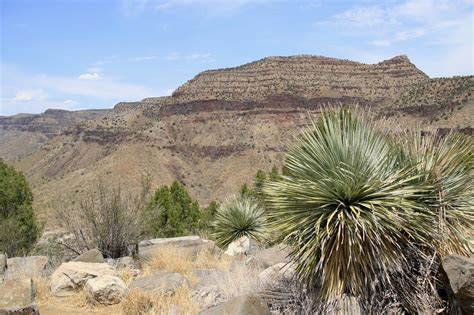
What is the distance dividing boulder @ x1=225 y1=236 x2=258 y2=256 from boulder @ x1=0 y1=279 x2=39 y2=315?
6.82 m

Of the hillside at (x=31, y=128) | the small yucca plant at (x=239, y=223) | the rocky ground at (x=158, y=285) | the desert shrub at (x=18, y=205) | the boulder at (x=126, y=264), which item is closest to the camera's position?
the rocky ground at (x=158, y=285)

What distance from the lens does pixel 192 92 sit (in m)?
106

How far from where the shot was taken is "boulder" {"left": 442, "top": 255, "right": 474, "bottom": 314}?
212 inches

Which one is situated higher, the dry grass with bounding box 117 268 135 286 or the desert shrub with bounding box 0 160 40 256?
the dry grass with bounding box 117 268 135 286

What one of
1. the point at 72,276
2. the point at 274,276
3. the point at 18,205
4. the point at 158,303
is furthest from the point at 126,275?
the point at 18,205

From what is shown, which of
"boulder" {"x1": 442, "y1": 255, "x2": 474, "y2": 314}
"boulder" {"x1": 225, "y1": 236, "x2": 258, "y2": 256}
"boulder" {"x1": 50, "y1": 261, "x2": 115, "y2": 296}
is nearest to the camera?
"boulder" {"x1": 442, "y1": 255, "x2": 474, "y2": 314}

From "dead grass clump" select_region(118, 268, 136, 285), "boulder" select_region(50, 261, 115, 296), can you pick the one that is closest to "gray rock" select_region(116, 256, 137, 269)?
"dead grass clump" select_region(118, 268, 136, 285)

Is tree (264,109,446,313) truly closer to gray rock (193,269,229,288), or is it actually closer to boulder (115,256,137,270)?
gray rock (193,269,229,288)

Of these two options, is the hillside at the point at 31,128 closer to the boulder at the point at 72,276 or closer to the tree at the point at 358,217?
the boulder at the point at 72,276

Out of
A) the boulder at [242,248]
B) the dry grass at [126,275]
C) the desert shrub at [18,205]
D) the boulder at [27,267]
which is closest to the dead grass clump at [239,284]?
the dry grass at [126,275]

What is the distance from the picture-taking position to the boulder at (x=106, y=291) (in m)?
7.59

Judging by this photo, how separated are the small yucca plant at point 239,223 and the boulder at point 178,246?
3.21 meters

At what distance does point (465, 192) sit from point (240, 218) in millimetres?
9785

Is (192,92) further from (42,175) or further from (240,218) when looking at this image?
(240,218)
